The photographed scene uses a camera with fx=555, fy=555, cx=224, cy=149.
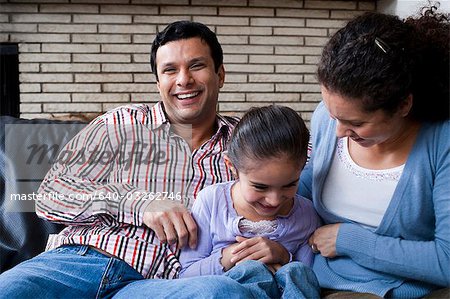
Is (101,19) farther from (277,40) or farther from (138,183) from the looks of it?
(138,183)

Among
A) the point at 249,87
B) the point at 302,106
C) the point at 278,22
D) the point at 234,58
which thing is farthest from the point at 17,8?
the point at 302,106

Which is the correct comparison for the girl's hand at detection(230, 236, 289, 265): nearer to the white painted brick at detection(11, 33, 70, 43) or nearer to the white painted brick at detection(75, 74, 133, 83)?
the white painted brick at detection(75, 74, 133, 83)

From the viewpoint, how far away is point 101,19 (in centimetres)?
344

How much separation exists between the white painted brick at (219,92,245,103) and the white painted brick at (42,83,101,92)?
779 mm

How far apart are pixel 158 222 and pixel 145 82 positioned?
7.31 ft

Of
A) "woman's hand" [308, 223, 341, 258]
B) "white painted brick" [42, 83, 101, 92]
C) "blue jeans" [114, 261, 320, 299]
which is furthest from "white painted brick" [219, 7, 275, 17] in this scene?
"blue jeans" [114, 261, 320, 299]

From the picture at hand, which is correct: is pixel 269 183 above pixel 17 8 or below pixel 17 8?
below

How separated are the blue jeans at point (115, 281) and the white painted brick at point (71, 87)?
2174 mm

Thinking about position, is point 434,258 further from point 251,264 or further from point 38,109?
point 38,109

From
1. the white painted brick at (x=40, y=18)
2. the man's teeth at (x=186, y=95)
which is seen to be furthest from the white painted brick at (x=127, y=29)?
the man's teeth at (x=186, y=95)

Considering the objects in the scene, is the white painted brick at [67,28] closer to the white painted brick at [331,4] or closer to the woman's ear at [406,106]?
the white painted brick at [331,4]

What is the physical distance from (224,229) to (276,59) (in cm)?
240

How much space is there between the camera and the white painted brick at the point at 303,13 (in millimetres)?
3549

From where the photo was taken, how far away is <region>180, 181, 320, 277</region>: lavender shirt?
1336 mm
